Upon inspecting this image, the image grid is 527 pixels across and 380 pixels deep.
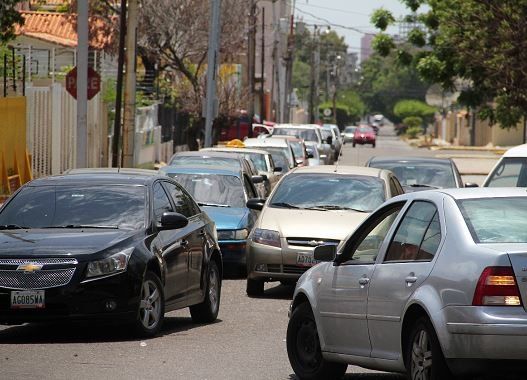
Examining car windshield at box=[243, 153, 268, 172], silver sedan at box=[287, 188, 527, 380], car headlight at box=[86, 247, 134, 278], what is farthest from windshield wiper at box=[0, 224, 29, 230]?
car windshield at box=[243, 153, 268, 172]

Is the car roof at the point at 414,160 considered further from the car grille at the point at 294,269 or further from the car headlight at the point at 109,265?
the car headlight at the point at 109,265

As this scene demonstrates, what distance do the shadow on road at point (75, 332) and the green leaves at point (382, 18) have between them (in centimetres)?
3643

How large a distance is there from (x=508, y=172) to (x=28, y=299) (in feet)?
30.6

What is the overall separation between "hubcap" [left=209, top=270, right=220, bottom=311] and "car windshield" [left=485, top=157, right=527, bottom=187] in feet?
19.4

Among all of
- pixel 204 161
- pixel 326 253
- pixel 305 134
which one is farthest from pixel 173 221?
pixel 305 134

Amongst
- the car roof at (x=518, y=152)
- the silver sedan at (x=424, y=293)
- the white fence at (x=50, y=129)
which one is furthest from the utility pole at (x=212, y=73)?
the silver sedan at (x=424, y=293)

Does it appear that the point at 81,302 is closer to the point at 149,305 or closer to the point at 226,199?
the point at 149,305

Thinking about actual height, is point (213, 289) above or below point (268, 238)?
below

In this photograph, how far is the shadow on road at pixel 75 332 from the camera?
11.9 metres

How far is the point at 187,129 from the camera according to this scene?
57.2m

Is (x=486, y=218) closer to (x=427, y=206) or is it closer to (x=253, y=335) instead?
(x=427, y=206)

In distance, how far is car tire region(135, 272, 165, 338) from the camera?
39.2ft

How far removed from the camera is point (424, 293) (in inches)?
316

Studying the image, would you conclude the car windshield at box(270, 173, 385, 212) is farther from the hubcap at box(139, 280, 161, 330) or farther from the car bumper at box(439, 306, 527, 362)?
the car bumper at box(439, 306, 527, 362)
